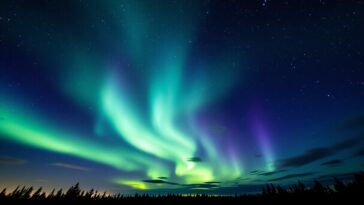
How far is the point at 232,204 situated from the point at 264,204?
35.1 ft

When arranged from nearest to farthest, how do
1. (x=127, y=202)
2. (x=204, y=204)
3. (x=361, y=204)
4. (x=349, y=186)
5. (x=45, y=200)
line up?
(x=361, y=204), (x=349, y=186), (x=204, y=204), (x=45, y=200), (x=127, y=202)

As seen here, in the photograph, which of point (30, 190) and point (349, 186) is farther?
point (30, 190)

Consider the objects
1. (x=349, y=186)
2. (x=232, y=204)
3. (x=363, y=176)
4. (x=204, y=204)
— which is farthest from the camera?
(x=204, y=204)

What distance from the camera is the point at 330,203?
53.4 m

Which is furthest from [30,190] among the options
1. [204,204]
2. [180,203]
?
[204,204]

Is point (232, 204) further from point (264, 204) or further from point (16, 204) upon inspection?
point (16, 204)

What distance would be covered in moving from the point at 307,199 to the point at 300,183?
14.5m

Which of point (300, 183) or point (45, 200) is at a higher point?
point (300, 183)

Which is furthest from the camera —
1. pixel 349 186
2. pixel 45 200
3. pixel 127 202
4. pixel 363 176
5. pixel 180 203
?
pixel 127 202

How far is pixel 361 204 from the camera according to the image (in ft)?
149

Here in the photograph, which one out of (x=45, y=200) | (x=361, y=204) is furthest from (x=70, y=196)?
(x=361, y=204)

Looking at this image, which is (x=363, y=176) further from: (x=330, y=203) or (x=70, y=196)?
(x=70, y=196)

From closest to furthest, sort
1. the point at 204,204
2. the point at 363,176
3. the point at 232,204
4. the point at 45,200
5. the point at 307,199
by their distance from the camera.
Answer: the point at 363,176, the point at 307,199, the point at 232,204, the point at 204,204, the point at 45,200

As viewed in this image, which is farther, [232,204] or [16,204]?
[16,204]
